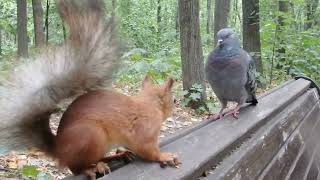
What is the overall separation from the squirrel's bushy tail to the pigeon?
180 centimetres

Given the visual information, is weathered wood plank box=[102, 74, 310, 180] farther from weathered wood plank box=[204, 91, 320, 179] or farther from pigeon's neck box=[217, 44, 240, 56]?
pigeon's neck box=[217, 44, 240, 56]

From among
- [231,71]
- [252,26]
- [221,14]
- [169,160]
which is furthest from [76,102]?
[221,14]

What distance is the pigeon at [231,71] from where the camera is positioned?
3.42 metres

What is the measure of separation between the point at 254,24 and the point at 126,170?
8.79m

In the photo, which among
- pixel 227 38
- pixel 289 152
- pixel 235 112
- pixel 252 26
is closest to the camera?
pixel 289 152

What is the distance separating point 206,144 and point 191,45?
524 cm

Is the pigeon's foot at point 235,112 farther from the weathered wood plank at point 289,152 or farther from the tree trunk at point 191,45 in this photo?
the tree trunk at point 191,45

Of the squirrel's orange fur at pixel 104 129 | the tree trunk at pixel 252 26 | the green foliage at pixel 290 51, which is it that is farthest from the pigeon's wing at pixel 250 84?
the green foliage at pixel 290 51

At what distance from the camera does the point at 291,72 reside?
10297 mm

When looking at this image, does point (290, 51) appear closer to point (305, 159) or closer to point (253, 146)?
point (305, 159)

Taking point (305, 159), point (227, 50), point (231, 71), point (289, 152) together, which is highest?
point (227, 50)

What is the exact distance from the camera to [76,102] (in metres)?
1.71

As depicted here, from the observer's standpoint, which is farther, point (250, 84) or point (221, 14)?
point (221, 14)

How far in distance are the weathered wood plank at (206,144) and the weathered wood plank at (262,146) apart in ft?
0.14
